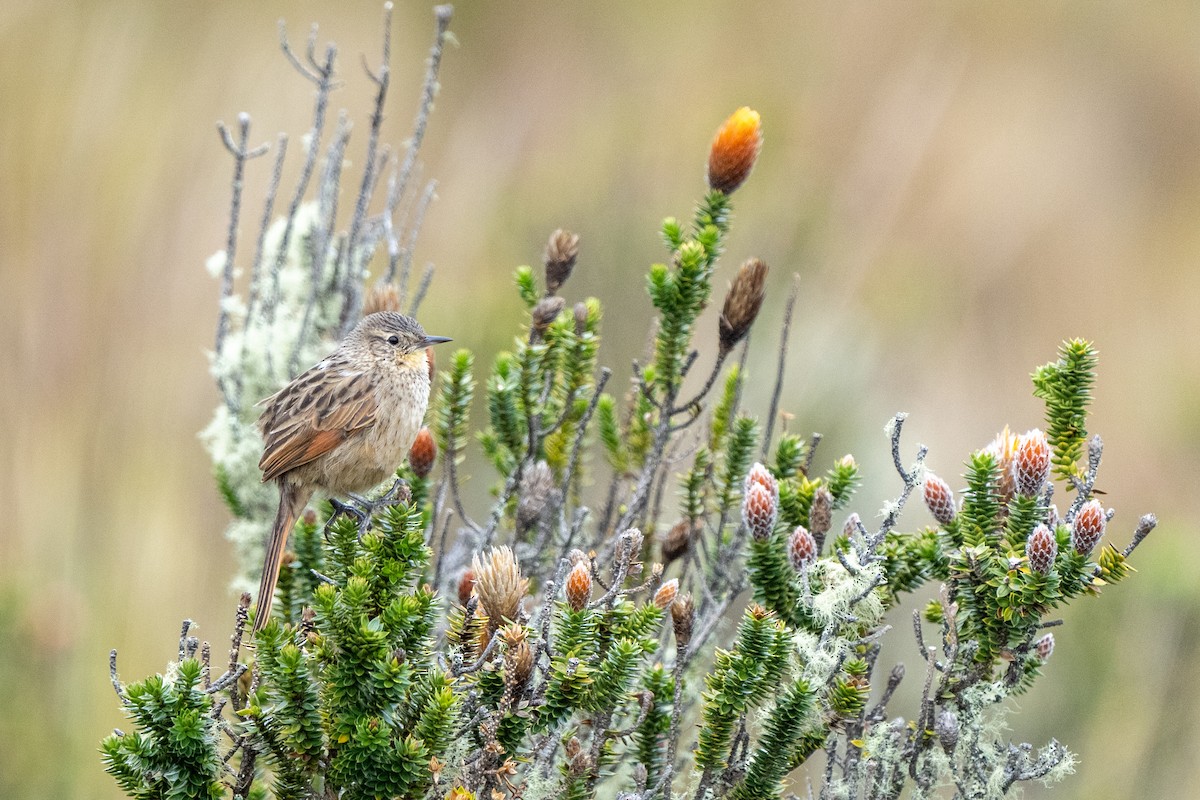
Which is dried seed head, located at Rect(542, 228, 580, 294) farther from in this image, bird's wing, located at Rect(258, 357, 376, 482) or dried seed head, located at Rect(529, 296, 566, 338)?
bird's wing, located at Rect(258, 357, 376, 482)

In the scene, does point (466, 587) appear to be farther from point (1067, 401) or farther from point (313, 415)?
point (1067, 401)

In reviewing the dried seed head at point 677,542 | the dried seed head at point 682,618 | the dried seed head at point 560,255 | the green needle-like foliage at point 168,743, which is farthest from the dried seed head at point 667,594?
the dried seed head at point 560,255

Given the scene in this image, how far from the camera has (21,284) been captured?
155 inches

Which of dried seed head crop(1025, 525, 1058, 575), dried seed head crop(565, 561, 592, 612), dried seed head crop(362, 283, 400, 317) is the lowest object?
dried seed head crop(565, 561, 592, 612)

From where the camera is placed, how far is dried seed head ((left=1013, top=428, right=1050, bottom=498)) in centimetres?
187

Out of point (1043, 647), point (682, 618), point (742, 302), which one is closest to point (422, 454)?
point (742, 302)

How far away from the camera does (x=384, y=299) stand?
9.07 feet

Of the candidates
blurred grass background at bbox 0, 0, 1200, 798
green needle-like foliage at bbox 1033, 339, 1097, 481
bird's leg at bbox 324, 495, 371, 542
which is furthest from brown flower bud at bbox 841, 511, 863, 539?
blurred grass background at bbox 0, 0, 1200, 798

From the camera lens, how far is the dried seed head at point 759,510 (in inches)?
78.5

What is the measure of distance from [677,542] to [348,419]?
0.91 m

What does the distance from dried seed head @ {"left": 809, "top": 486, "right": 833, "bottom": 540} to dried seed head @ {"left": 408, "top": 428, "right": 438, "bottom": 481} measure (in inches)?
35.1

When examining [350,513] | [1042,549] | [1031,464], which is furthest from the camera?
[350,513]

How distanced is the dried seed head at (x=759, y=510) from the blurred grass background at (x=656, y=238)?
2.21 m

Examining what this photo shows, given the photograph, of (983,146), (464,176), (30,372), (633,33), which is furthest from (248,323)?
(983,146)
